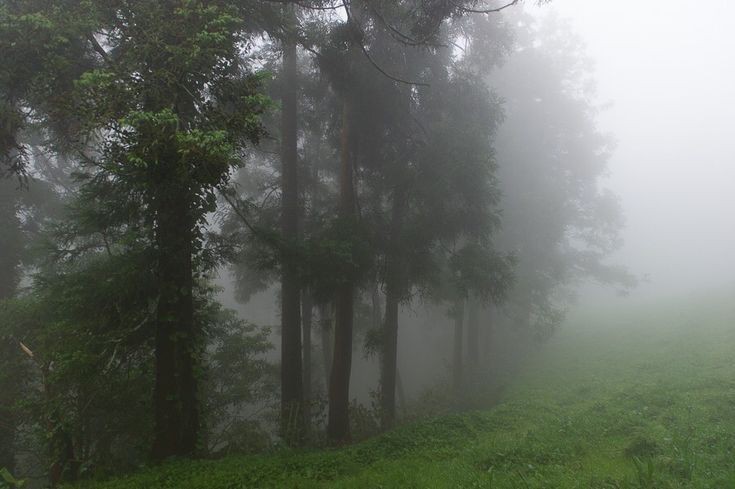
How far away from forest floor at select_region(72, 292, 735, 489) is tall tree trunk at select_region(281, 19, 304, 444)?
101 inches

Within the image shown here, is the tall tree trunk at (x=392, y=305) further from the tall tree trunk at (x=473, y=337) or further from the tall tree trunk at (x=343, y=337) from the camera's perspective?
the tall tree trunk at (x=473, y=337)

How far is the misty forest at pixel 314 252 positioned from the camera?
538cm

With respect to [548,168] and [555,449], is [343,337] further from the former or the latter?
[548,168]

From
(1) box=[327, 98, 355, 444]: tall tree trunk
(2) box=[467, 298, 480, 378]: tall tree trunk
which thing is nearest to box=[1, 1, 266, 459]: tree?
(1) box=[327, 98, 355, 444]: tall tree trunk

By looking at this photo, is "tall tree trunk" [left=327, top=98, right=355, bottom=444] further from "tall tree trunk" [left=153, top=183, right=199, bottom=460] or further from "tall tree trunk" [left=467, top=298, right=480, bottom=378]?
"tall tree trunk" [left=467, top=298, right=480, bottom=378]

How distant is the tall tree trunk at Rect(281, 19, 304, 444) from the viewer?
956 cm

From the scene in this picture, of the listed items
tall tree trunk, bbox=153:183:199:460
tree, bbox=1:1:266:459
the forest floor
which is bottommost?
the forest floor

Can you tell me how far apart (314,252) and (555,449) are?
5783 mm

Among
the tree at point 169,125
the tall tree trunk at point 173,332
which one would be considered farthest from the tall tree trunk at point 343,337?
the tree at point 169,125

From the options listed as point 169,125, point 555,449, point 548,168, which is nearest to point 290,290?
point 169,125

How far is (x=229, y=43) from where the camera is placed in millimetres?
5492

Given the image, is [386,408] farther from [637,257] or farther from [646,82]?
[646,82]

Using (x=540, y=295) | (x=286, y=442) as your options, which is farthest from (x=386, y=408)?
(x=540, y=295)

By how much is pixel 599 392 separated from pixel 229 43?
12.1 m
